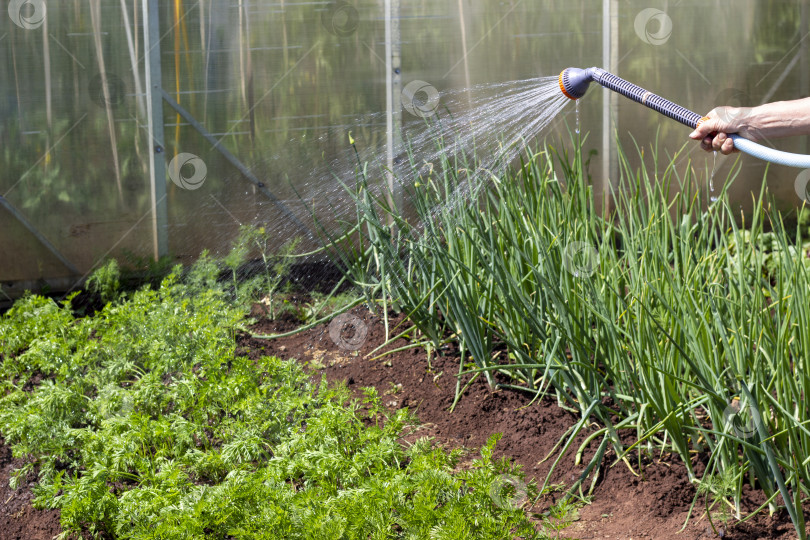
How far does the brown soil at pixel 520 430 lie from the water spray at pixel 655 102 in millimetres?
911

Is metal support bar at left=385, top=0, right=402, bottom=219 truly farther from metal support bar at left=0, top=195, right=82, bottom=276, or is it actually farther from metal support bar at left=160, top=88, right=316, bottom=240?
Result: metal support bar at left=0, top=195, right=82, bottom=276

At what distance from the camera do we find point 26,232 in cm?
459

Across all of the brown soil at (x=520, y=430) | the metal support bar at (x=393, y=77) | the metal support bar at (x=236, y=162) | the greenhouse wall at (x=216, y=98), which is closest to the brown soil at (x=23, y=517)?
the brown soil at (x=520, y=430)

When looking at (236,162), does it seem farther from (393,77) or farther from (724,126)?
(724,126)

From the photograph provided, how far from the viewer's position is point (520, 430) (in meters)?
2.57

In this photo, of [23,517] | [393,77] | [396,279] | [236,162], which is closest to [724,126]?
[396,279]

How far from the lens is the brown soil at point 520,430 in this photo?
6.81 feet

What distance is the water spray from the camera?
1.89 metres

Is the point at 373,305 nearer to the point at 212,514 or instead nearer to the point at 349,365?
the point at 349,365

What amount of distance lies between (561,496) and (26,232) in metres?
3.63

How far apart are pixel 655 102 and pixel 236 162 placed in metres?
2.99

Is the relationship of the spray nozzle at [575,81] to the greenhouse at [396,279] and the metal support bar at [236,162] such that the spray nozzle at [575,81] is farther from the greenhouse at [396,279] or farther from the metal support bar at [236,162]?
the metal support bar at [236,162]

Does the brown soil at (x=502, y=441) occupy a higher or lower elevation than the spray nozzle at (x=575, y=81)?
lower

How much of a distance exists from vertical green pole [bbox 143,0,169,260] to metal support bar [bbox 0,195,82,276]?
50cm
